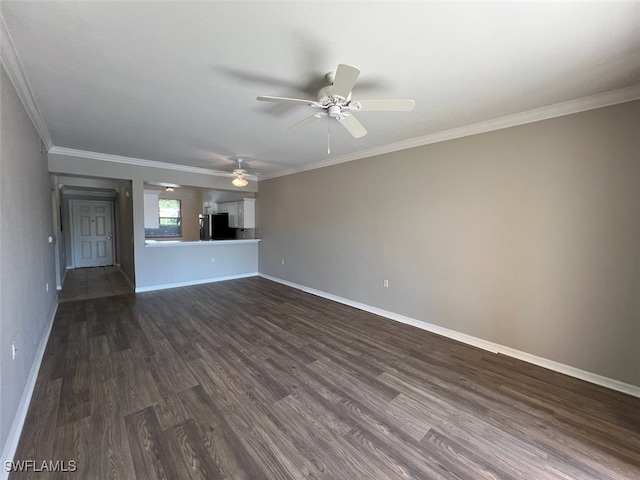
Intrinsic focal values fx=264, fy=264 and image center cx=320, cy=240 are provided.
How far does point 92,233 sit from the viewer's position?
7.65m

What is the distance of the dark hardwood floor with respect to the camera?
5.14 ft

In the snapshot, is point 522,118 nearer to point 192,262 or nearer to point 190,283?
point 192,262

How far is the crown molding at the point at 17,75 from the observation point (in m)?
1.60

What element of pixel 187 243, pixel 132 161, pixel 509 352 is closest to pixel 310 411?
pixel 509 352

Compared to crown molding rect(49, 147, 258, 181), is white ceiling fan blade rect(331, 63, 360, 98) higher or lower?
lower

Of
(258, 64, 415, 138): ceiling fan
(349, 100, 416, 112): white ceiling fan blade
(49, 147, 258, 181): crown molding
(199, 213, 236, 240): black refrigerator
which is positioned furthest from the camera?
(199, 213, 236, 240): black refrigerator

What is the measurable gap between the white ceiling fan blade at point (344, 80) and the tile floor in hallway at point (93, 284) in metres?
5.43

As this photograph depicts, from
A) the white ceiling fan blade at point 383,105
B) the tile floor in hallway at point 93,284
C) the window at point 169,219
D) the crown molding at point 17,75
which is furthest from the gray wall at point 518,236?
the window at point 169,219

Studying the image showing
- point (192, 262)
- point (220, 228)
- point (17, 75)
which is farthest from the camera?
point (220, 228)

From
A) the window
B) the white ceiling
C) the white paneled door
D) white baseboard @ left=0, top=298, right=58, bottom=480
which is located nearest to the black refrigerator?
the window

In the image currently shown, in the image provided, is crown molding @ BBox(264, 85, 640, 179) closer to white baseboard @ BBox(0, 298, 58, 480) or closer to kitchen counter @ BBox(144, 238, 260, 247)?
kitchen counter @ BBox(144, 238, 260, 247)

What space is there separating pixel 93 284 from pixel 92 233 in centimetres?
283

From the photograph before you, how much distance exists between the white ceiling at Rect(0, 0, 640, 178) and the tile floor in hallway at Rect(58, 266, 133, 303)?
10.8ft

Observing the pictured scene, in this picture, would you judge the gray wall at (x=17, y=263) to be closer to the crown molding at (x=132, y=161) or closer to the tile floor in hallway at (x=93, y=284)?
the crown molding at (x=132, y=161)
